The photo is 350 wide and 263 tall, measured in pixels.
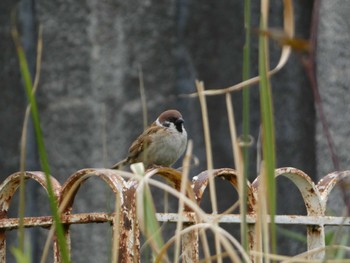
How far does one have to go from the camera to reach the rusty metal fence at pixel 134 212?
2.27 metres

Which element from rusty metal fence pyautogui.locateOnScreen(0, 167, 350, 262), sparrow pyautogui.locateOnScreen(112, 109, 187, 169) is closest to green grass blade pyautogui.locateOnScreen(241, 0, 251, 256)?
rusty metal fence pyautogui.locateOnScreen(0, 167, 350, 262)

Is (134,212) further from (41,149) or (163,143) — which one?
(163,143)

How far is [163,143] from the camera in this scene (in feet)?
16.6

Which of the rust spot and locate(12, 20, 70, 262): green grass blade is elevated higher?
locate(12, 20, 70, 262): green grass blade

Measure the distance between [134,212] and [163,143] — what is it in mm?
2754

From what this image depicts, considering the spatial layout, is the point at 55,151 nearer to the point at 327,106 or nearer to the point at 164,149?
the point at 164,149

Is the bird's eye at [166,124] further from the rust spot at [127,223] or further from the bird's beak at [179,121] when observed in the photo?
the rust spot at [127,223]

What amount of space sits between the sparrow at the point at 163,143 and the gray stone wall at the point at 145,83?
302 millimetres

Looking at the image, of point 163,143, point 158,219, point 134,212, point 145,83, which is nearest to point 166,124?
point 163,143

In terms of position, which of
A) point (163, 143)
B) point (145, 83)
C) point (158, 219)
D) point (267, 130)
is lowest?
point (158, 219)

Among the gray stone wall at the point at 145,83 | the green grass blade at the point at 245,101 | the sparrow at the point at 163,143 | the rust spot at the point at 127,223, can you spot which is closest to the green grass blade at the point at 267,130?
the green grass blade at the point at 245,101

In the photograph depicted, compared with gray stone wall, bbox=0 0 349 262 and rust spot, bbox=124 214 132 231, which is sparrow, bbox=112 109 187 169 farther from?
rust spot, bbox=124 214 132 231

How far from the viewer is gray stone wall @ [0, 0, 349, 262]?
5.41 meters

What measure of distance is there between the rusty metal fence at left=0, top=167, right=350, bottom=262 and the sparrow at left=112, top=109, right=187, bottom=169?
7.05 ft
